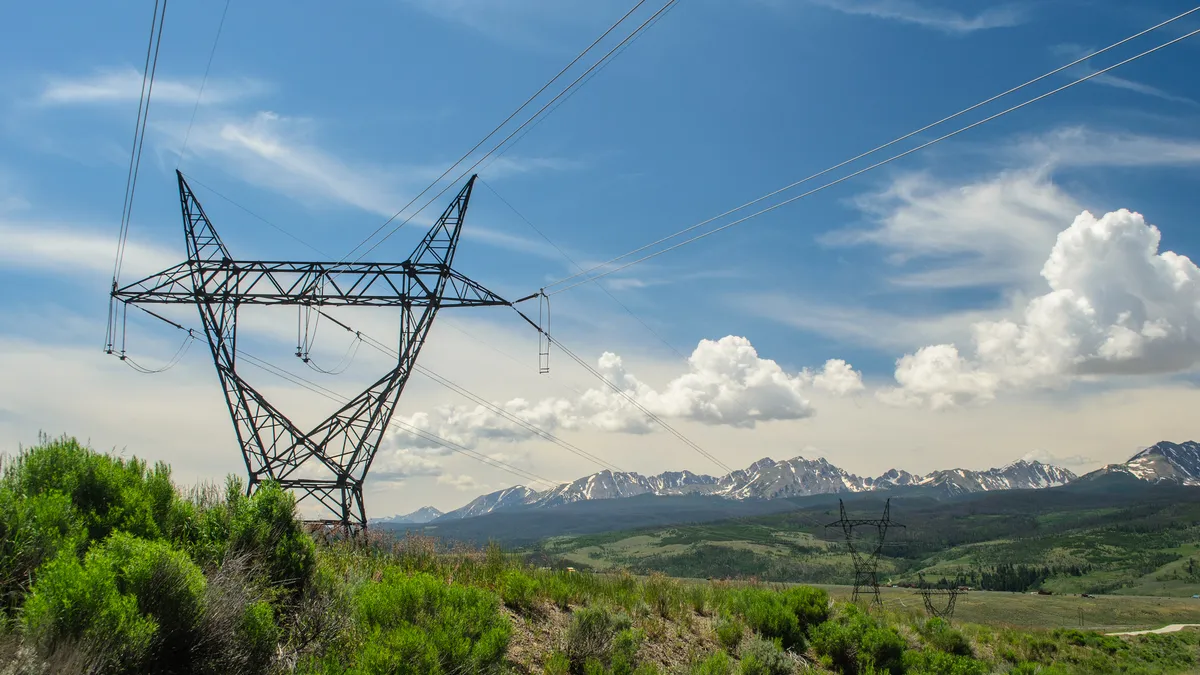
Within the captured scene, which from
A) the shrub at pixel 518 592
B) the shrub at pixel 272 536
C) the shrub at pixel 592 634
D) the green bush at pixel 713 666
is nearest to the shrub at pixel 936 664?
the green bush at pixel 713 666

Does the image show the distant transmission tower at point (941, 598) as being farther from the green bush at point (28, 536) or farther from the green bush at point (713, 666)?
→ the green bush at point (28, 536)

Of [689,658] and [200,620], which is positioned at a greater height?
[200,620]

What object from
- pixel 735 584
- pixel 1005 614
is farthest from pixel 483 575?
pixel 1005 614

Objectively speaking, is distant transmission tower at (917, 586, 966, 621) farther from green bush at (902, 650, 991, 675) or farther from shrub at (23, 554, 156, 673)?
shrub at (23, 554, 156, 673)

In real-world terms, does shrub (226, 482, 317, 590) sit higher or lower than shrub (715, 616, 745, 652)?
→ higher

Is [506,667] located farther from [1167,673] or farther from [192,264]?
[1167,673]

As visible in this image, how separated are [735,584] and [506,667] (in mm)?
13244

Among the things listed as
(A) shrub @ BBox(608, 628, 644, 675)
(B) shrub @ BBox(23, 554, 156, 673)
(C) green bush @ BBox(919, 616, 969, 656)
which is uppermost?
(B) shrub @ BBox(23, 554, 156, 673)

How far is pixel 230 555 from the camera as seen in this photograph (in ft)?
33.5

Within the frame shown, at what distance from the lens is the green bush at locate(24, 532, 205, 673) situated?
6977 mm

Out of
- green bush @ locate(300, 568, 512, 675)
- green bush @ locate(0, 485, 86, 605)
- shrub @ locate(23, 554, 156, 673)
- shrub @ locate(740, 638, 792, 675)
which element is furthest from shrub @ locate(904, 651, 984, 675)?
green bush @ locate(0, 485, 86, 605)

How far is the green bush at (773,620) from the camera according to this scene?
55.9ft

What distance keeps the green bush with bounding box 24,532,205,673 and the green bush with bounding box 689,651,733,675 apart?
28.3ft

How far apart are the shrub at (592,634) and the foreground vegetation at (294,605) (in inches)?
1.0
